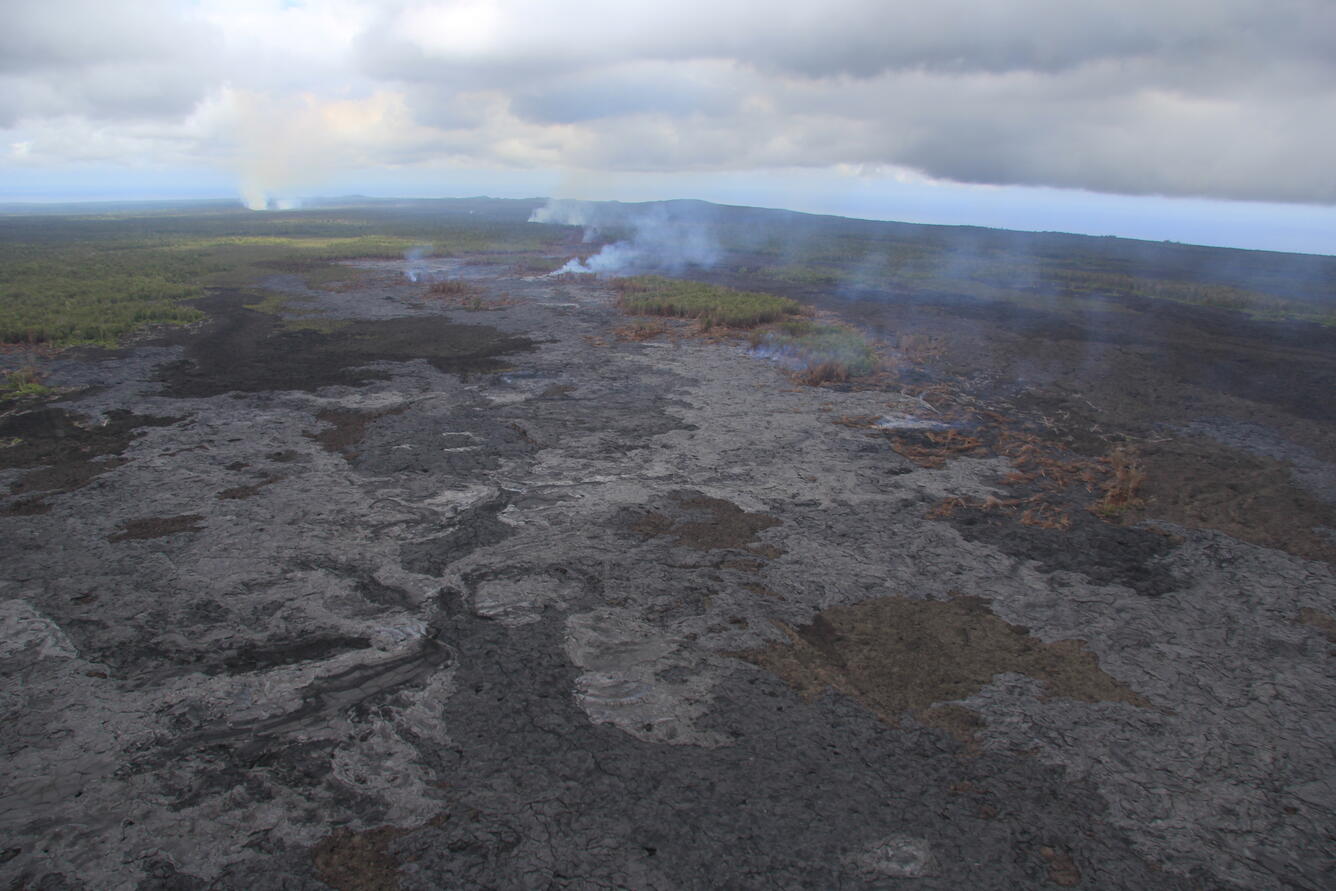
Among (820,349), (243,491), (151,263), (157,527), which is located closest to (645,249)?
(151,263)

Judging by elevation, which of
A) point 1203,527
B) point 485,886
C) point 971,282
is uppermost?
point 971,282

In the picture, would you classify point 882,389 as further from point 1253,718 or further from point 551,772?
point 551,772

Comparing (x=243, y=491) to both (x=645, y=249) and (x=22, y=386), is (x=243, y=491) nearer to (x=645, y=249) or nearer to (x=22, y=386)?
(x=22, y=386)

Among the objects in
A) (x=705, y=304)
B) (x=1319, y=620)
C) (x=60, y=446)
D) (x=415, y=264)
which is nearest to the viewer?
(x=1319, y=620)

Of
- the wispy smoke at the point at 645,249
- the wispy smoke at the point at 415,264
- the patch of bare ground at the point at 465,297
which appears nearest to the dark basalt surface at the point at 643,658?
the patch of bare ground at the point at 465,297

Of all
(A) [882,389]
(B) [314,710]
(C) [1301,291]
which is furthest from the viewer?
(C) [1301,291]

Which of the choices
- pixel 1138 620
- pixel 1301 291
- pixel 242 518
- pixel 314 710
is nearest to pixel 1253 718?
pixel 1138 620
